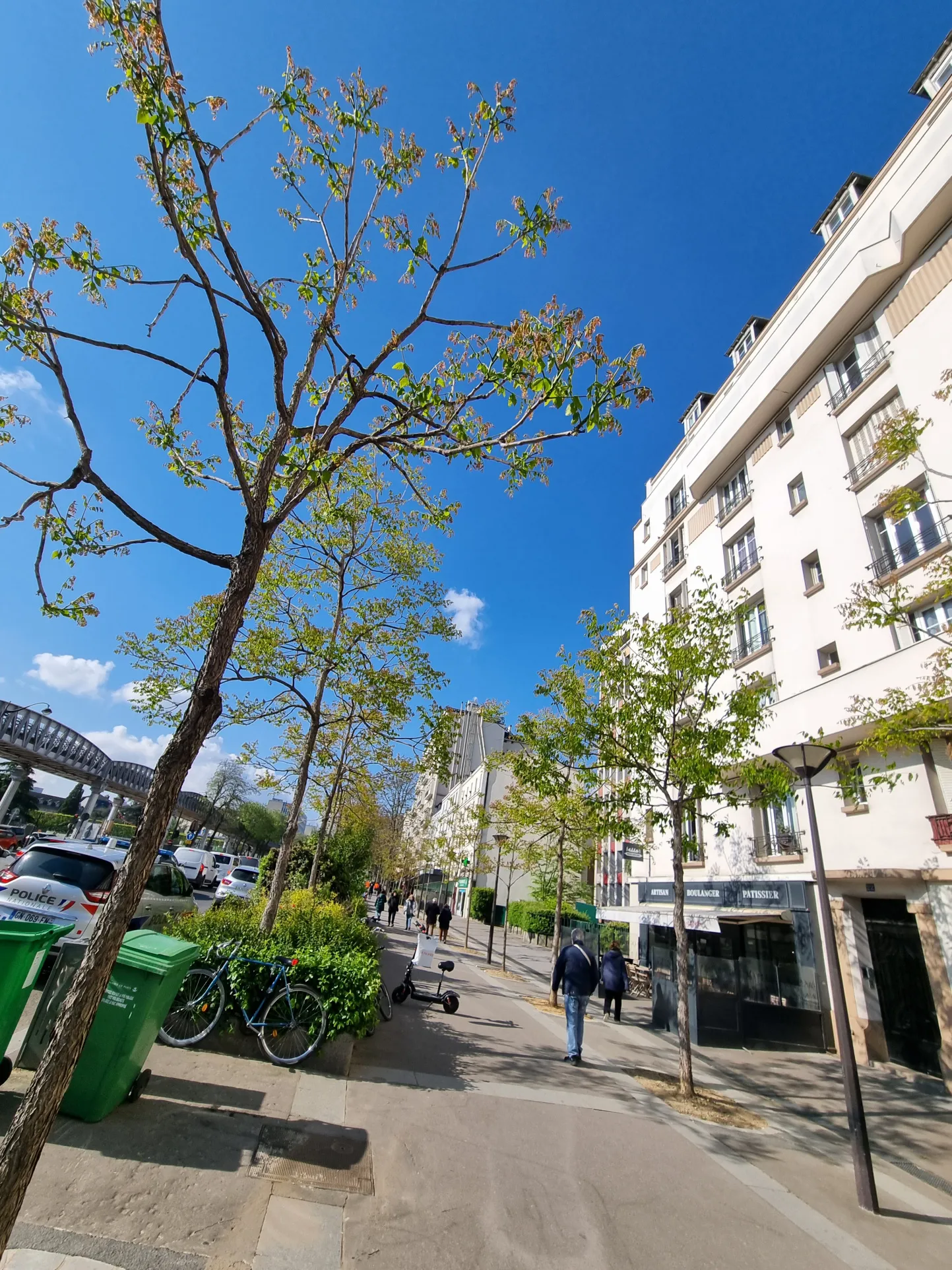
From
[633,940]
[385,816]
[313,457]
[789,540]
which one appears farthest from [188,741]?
[385,816]

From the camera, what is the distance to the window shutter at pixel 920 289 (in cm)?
1403

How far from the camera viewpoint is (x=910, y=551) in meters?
13.2

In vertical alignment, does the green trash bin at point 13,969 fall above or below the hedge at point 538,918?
below

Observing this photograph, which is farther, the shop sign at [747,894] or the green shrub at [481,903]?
the green shrub at [481,903]

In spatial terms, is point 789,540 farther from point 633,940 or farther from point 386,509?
point 633,940

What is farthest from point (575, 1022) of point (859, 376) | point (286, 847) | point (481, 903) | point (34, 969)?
point (481, 903)

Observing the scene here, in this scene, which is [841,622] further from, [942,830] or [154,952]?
[154,952]

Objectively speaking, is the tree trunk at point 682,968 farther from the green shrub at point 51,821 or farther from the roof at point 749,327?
the green shrub at point 51,821

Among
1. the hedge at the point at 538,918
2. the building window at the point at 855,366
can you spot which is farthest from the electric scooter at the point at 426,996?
the hedge at the point at 538,918

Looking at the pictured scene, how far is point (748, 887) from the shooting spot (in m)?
16.1

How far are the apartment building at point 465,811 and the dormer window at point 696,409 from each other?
17.1 m

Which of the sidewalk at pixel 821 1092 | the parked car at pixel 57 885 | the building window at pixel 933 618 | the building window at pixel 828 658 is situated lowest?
the sidewalk at pixel 821 1092

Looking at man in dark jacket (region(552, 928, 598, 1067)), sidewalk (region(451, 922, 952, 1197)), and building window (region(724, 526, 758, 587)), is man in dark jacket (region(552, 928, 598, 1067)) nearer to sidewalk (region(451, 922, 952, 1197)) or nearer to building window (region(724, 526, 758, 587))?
sidewalk (region(451, 922, 952, 1197))

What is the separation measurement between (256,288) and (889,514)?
8017 millimetres
